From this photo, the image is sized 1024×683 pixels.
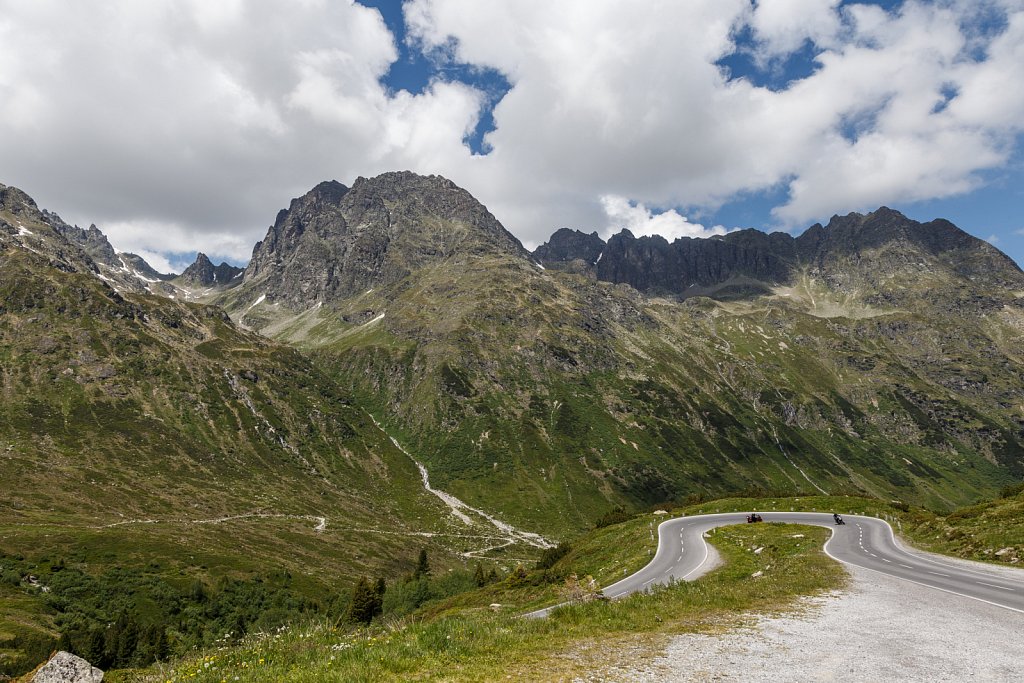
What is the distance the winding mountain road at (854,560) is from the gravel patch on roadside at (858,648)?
4742 millimetres

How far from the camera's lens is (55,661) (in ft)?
42.7

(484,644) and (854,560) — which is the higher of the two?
(484,644)

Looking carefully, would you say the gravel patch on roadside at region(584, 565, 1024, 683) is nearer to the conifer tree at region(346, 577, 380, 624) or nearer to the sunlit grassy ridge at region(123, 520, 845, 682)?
the sunlit grassy ridge at region(123, 520, 845, 682)

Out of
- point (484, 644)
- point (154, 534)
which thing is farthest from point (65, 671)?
point (154, 534)

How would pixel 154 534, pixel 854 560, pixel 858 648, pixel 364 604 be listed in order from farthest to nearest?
1. pixel 154 534
2. pixel 364 604
3. pixel 854 560
4. pixel 858 648

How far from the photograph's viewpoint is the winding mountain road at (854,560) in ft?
82.1

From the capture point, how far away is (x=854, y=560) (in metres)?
35.8

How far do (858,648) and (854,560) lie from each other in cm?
2702

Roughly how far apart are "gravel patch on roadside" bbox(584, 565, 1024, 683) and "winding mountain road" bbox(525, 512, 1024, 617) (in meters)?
4.74

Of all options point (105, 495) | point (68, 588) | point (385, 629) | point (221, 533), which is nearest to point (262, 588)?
point (68, 588)

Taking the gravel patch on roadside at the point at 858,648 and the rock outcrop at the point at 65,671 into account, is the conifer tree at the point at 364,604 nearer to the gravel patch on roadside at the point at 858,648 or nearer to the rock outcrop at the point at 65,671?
the rock outcrop at the point at 65,671

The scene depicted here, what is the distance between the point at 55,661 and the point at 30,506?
144167mm

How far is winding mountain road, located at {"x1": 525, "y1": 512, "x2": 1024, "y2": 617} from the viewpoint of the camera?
82.1 feet

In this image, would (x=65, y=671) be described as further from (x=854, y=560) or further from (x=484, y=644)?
(x=854, y=560)
